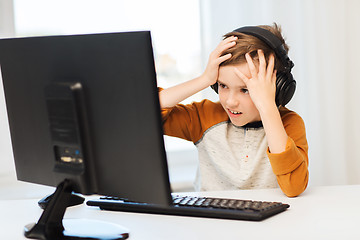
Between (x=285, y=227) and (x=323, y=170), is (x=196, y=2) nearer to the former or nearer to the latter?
(x=323, y=170)

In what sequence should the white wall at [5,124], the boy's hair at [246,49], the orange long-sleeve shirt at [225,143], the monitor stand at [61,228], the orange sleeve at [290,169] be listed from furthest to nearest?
the white wall at [5,124]
the orange long-sleeve shirt at [225,143]
the boy's hair at [246,49]
the orange sleeve at [290,169]
the monitor stand at [61,228]

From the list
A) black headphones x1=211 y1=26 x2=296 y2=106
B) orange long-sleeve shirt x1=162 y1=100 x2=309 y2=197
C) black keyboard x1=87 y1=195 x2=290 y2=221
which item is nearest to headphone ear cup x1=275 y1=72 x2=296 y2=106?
black headphones x1=211 y1=26 x2=296 y2=106

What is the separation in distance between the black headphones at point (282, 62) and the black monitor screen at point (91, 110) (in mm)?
538

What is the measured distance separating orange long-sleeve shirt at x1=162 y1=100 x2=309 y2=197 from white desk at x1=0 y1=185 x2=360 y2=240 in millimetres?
232

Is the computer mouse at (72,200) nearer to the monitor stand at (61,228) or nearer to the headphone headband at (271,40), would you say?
the monitor stand at (61,228)

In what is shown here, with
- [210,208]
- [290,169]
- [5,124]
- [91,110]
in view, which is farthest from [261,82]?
[5,124]

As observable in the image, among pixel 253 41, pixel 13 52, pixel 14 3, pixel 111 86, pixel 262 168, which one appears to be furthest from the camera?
pixel 14 3

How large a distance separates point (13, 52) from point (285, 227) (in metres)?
0.63

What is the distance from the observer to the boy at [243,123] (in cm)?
120

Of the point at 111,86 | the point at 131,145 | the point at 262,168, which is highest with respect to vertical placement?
the point at 111,86

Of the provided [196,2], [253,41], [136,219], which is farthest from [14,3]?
[136,219]

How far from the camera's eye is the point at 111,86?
2.74 ft

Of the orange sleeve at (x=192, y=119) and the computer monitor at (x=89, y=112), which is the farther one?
the orange sleeve at (x=192, y=119)

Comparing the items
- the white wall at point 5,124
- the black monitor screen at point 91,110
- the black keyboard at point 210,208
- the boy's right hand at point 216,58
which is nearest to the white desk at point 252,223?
the black keyboard at point 210,208
